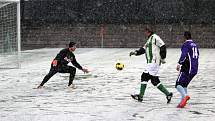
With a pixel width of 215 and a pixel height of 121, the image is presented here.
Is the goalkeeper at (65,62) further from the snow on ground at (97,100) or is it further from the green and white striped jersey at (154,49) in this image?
the green and white striped jersey at (154,49)

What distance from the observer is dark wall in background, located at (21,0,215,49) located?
126 ft

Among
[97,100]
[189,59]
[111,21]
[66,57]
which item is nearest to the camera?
[189,59]

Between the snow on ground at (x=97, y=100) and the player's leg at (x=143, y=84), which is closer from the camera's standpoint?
the snow on ground at (x=97, y=100)

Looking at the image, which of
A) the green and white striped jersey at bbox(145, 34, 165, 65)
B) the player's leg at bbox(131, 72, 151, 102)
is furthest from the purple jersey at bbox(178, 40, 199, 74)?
the player's leg at bbox(131, 72, 151, 102)

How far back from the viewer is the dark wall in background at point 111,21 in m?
38.5

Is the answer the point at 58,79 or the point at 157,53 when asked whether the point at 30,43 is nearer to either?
the point at 58,79

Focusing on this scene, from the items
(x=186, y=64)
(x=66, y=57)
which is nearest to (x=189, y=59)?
(x=186, y=64)

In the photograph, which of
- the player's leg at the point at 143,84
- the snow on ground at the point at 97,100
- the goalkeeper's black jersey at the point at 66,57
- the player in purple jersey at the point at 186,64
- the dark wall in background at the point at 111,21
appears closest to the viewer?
the snow on ground at the point at 97,100

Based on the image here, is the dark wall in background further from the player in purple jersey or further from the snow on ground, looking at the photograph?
the player in purple jersey

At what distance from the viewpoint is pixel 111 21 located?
131ft

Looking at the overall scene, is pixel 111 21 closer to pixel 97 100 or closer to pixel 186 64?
pixel 97 100

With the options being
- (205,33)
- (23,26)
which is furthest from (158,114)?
A: (23,26)

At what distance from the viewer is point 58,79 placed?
1678 centimetres

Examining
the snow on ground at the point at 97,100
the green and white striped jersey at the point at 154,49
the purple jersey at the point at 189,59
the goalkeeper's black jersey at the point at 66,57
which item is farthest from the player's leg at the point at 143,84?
the goalkeeper's black jersey at the point at 66,57
